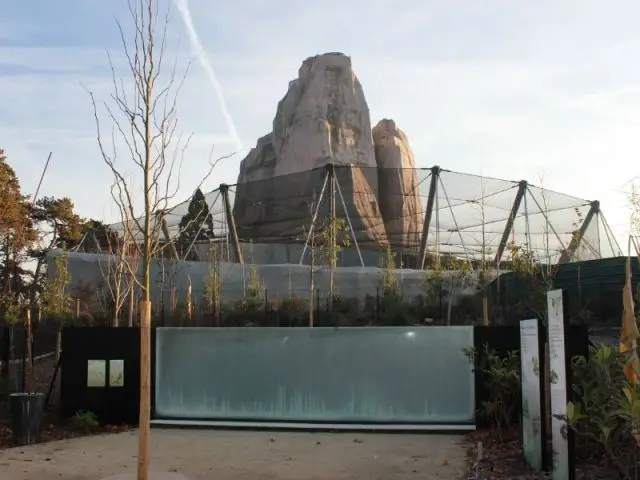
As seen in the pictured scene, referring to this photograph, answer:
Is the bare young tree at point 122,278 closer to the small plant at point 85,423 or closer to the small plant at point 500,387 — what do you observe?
the small plant at point 85,423

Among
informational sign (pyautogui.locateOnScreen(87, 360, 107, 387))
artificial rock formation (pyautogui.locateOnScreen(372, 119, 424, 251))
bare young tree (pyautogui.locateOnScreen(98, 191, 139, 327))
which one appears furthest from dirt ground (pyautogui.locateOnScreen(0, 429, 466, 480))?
artificial rock formation (pyautogui.locateOnScreen(372, 119, 424, 251))

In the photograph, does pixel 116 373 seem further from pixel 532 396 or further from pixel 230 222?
pixel 230 222

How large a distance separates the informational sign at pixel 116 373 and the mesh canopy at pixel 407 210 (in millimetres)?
15838

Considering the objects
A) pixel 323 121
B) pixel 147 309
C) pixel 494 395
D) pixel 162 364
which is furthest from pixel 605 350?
pixel 323 121

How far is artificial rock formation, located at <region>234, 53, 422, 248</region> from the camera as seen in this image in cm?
2742

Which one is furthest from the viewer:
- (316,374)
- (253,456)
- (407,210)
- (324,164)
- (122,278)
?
(324,164)

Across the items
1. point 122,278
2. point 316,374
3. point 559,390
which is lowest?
point 316,374

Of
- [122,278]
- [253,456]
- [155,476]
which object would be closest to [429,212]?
[122,278]

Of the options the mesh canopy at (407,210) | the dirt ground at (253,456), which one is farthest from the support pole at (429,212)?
the dirt ground at (253,456)

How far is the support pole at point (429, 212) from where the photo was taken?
27.0 metres

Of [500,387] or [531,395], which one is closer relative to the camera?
[531,395]

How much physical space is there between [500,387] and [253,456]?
3.24m

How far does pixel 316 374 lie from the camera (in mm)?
10969

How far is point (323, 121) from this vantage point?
3884cm
